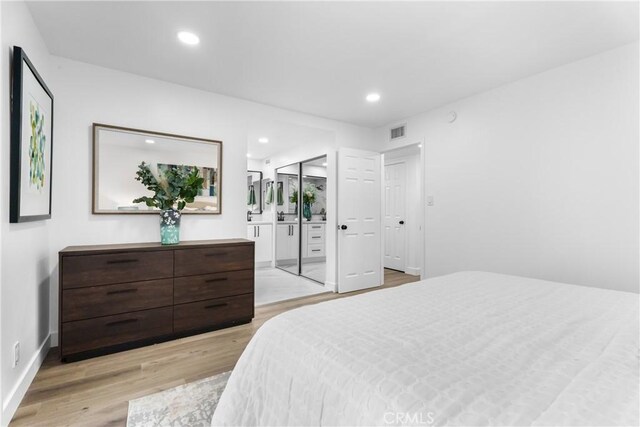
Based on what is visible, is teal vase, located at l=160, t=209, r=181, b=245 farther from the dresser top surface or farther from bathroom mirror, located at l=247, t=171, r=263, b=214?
bathroom mirror, located at l=247, t=171, r=263, b=214

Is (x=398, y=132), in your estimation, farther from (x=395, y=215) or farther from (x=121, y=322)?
(x=121, y=322)

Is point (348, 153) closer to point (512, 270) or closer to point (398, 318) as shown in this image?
point (512, 270)

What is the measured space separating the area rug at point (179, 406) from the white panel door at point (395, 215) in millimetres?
4396

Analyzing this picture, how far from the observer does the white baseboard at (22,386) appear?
1561mm

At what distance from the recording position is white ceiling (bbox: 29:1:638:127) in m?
1.92

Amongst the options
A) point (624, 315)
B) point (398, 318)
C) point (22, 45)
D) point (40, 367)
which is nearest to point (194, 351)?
point (40, 367)

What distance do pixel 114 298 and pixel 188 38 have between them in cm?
208

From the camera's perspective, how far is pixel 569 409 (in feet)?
2.31

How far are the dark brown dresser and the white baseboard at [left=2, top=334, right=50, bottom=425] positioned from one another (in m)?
0.15

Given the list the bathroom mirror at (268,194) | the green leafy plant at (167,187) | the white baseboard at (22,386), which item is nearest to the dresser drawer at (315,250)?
the bathroom mirror at (268,194)

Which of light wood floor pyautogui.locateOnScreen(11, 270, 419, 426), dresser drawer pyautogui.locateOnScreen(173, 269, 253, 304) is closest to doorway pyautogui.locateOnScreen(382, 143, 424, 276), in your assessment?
dresser drawer pyautogui.locateOnScreen(173, 269, 253, 304)

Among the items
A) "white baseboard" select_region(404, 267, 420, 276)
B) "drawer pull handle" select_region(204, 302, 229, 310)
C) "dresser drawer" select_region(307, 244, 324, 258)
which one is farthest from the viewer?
"dresser drawer" select_region(307, 244, 324, 258)

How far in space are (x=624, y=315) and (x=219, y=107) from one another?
3526 mm
